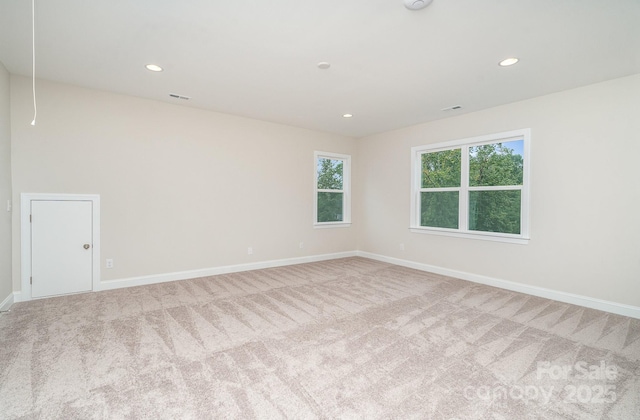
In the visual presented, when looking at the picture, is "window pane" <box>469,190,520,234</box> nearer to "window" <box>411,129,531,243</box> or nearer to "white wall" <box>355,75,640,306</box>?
"window" <box>411,129,531,243</box>

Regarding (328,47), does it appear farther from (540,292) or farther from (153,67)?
(540,292)

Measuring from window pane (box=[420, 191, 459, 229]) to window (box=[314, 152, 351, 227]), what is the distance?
1.75 metres

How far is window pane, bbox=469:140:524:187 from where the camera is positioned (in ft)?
13.7

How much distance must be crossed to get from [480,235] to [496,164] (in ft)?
3.63

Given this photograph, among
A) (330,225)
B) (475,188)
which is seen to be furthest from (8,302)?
(475,188)

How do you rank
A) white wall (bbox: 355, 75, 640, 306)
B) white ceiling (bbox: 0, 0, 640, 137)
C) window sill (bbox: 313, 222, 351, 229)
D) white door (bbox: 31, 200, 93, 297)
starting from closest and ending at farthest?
white ceiling (bbox: 0, 0, 640, 137) → white wall (bbox: 355, 75, 640, 306) → white door (bbox: 31, 200, 93, 297) → window sill (bbox: 313, 222, 351, 229)

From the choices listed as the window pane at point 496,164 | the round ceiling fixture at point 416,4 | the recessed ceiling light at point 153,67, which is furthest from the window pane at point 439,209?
the recessed ceiling light at point 153,67

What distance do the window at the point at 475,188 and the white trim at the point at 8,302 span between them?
5738 millimetres

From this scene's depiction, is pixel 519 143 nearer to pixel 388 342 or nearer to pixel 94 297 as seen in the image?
pixel 388 342

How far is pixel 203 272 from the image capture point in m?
4.75

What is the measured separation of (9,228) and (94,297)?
3.92 feet

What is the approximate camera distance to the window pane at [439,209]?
4.98 meters

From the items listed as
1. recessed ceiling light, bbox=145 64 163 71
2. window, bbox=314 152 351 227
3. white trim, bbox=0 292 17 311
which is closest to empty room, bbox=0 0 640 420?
Answer: white trim, bbox=0 292 17 311

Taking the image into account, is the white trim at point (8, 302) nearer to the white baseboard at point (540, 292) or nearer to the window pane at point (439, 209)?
the white baseboard at point (540, 292)
